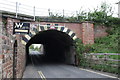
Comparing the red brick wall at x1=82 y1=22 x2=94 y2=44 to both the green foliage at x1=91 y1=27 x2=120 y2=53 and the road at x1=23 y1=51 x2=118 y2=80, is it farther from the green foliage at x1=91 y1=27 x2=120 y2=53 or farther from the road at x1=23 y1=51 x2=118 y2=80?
the road at x1=23 y1=51 x2=118 y2=80

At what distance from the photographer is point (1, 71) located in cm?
333

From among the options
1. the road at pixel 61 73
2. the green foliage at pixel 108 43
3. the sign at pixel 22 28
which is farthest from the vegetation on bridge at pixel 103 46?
the sign at pixel 22 28

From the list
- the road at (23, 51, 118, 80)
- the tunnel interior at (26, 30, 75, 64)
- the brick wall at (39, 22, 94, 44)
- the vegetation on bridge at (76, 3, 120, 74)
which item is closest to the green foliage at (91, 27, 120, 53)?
the vegetation on bridge at (76, 3, 120, 74)

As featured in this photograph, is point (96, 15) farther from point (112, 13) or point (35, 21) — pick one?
point (35, 21)

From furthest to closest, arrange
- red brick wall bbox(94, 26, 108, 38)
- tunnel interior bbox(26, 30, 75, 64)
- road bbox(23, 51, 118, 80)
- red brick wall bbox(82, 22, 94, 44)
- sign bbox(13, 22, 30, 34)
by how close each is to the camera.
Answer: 1. red brick wall bbox(94, 26, 108, 38)
2. tunnel interior bbox(26, 30, 75, 64)
3. red brick wall bbox(82, 22, 94, 44)
4. sign bbox(13, 22, 30, 34)
5. road bbox(23, 51, 118, 80)

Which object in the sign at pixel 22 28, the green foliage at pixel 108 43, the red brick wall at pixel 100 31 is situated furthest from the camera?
the red brick wall at pixel 100 31

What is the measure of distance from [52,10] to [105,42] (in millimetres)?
6862

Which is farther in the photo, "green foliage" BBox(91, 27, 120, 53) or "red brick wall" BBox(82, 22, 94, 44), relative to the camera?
"red brick wall" BBox(82, 22, 94, 44)

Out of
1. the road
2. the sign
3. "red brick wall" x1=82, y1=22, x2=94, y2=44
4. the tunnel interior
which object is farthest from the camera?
the tunnel interior

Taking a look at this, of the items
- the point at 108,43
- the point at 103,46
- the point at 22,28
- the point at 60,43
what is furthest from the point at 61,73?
the point at 60,43

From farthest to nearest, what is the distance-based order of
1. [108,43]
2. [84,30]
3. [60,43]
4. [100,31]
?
[60,43]
[100,31]
[108,43]
[84,30]

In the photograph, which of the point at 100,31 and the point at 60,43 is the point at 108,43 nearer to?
the point at 100,31

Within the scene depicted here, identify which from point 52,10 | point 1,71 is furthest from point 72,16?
point 1,71

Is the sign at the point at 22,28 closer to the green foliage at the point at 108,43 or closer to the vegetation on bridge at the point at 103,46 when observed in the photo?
the vegetation on bridge at the point at 103,46
